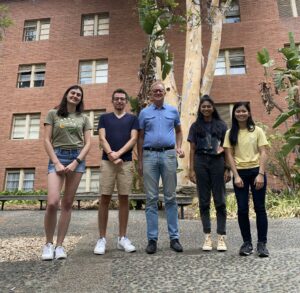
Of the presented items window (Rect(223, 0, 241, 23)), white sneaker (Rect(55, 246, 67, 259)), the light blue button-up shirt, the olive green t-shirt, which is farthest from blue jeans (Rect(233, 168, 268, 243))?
window (Rect(223, 0, 241, 23))

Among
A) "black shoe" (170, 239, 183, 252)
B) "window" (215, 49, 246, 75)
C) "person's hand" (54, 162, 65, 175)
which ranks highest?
"window" (215, 49, 246, 75)

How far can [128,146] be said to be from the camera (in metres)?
4.41

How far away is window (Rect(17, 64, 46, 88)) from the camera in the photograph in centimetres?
1898

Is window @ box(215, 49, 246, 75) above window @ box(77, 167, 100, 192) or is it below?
above

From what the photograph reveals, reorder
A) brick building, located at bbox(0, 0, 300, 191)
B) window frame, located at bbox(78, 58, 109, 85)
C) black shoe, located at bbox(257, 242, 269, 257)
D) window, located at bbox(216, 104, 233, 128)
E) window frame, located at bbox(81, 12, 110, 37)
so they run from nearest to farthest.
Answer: black shoe, located at bbox(257, 242, 269, 257), window, located at bbox(216, 104, 233, 128), brick building, located at bbox(0, 0, 300, 191), window frame, located at bbox(78, 58, 109, 85), window frame, located at bbox(81, 12, 110, 37)

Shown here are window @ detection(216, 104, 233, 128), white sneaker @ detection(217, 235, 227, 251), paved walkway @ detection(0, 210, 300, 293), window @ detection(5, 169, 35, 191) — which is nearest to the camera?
paved walkway @ detection(0, 210, 300, 293)

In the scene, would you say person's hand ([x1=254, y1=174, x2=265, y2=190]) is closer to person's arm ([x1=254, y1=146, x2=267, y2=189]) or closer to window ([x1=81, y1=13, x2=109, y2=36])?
person's arm ([x1=254, y1=146, x2=267, y2=189])

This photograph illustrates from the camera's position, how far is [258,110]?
16344 millimetres

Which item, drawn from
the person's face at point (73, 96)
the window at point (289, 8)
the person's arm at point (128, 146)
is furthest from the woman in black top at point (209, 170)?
the window at point (289, 8)

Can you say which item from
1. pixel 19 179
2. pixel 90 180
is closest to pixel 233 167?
pixel 90 180

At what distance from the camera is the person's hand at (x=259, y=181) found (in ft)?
13.3

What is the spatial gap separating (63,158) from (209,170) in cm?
185

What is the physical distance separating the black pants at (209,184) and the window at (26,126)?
1516cm

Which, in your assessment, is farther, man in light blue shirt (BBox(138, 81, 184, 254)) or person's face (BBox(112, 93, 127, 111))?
person's face (BBox(112, 93, 127, 111))
